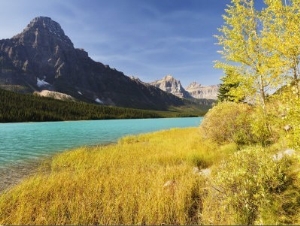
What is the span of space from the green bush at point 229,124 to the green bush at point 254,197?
422 inches

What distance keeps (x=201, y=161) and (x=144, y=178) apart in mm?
5725

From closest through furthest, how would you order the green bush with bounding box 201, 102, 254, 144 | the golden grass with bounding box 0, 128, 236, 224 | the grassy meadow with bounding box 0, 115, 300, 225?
the grassy meadow with bounding box 0, 115, 300, 225 < the golden grass with bounding box 0, 128, 236, 224 < the green bush with bounding box 201, 102, 254, 144

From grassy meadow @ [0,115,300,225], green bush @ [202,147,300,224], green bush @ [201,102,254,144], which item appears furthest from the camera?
green bush @ [201,102,254,144]

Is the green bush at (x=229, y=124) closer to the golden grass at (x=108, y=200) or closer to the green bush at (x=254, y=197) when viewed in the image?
the golden grass at (x=108, y=200)

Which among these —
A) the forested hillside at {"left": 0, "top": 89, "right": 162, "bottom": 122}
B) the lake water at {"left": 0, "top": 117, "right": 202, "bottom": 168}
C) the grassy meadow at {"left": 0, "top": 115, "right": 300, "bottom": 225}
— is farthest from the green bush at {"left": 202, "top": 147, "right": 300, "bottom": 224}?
the forested hillside at {"left": 0, "top": 89, "right": 162, "bottom": 122}

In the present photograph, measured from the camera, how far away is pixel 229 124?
808 inches

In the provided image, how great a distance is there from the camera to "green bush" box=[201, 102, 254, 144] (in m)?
19.1

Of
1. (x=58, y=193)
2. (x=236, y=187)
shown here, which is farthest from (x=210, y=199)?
(x=58, y=193)

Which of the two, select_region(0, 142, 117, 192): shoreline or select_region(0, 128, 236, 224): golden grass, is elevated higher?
select_region(0, 128, 236, 224): golden grass

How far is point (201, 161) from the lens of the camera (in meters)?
15.3

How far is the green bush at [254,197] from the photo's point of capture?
6.54 metres

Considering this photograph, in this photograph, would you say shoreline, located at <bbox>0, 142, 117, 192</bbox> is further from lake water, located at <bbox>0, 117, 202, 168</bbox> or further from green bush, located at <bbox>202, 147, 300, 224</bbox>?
green bush, located at <bbox>202, 147, 300, 224</bbox>

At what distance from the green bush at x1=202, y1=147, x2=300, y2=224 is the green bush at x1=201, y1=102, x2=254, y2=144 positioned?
35.2 feet

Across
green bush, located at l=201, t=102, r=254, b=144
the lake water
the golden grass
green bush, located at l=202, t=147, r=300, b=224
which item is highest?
green bush, located at l=201, t=102, r=254, b=144
